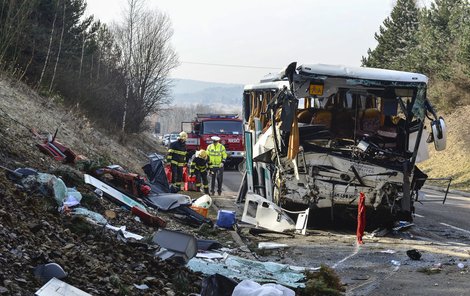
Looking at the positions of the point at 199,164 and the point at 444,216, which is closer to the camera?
the point at 444,216

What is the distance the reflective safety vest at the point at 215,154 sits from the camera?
1848 cm

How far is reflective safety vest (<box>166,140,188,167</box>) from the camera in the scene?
715 inches

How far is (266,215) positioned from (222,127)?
17.9 m

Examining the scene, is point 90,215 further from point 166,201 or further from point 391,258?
point 391,258

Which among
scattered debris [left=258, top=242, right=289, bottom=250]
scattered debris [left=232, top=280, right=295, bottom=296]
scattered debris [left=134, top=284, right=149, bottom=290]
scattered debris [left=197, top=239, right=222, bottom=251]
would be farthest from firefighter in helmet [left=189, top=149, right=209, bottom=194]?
scattered debris [left=232, top=280, right=295, bottom=296]

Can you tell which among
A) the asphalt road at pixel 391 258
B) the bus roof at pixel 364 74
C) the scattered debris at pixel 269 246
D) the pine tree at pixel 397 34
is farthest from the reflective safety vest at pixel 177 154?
the pine tree at pixel 397 34

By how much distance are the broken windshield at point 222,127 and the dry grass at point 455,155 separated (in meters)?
10.5

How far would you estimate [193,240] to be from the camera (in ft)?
22.9

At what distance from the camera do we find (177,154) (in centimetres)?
1823

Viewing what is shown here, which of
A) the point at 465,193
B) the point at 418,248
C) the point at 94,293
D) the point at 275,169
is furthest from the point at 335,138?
the point at 465,193

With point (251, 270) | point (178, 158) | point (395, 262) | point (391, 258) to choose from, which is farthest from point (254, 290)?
point (178, 158)

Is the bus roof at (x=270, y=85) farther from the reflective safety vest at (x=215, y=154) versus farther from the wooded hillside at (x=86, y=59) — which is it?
the wooded hillside at (x=86, y=59)

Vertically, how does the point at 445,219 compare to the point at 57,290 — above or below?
below

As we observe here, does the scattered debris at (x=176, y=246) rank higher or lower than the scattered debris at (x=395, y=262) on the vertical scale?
higher
